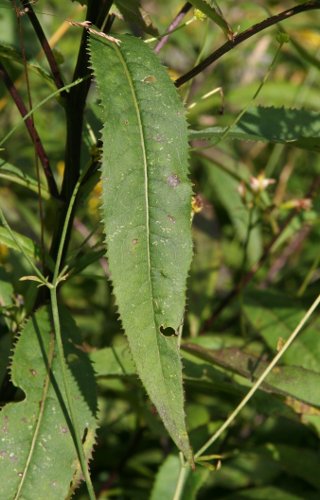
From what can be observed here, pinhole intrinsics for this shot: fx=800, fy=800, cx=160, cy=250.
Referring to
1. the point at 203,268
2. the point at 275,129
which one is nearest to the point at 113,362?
the point at 275,129

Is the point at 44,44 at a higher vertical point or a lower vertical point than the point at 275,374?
higher

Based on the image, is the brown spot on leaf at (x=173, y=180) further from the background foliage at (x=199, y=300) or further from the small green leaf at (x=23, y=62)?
the small green leaf at (x=23, y=62)

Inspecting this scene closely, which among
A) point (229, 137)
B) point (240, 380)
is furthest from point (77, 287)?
point (229, 137)

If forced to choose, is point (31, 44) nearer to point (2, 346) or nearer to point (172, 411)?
point (2, 346)

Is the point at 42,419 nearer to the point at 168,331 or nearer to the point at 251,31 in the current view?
the point at 168,331

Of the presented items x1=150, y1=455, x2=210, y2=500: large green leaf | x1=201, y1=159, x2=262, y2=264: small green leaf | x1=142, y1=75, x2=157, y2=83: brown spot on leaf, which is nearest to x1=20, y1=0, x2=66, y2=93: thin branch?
x1=142, y1=75, x2=157, y2=83: brown spot on leaf

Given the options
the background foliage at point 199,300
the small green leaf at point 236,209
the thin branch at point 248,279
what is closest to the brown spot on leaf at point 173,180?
the background foliage at point 199,300
